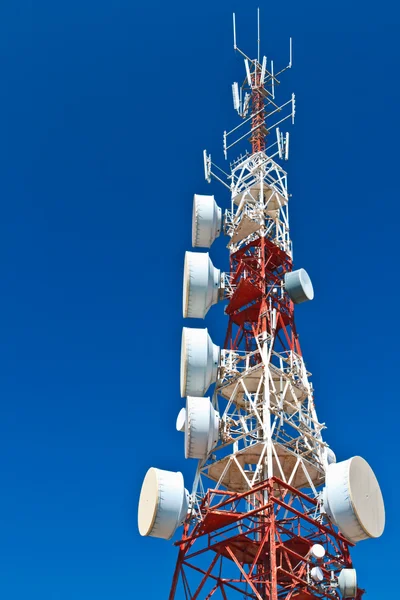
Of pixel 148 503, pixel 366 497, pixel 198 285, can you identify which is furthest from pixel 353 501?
pixel 198 285

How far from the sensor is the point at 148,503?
28875 mm

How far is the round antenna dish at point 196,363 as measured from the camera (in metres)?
32.8

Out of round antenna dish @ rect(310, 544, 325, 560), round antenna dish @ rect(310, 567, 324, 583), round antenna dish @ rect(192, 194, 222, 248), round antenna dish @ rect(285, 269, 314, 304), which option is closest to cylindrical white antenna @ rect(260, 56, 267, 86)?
round antenna dish @ rect(192, 194, 222, 248)

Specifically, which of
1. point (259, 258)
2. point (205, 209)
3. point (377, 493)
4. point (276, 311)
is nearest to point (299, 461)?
point (377, 493)

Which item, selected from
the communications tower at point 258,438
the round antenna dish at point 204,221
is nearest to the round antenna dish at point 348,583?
the communications tower at point 258,438

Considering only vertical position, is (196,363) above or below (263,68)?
below

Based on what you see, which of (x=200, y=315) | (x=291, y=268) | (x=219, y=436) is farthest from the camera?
(x=291, y=268)

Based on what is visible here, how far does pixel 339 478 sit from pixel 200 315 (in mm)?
12265

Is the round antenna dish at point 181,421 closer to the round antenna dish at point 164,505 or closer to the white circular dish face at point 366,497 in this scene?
the round antenna dish at point 164,505

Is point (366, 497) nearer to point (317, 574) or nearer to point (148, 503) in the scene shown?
point (317, 574)

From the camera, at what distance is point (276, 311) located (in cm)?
3706

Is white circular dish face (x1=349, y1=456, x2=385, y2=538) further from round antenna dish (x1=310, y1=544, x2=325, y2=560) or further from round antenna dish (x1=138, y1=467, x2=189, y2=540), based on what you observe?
round antenna dish (x1=138, y1=467, x2=189, y2=540)

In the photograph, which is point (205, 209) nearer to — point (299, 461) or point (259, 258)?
point (259, 258)

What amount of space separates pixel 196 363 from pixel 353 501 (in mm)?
9637
